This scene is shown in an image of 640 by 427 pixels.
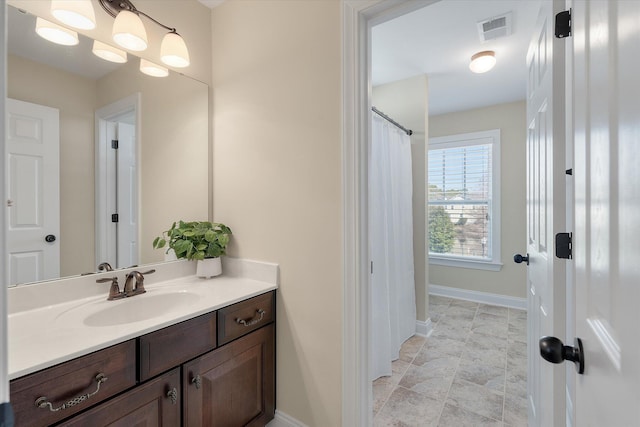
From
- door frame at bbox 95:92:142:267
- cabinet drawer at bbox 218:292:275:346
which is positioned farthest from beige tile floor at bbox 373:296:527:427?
door frame at bbox 95:92:142:267

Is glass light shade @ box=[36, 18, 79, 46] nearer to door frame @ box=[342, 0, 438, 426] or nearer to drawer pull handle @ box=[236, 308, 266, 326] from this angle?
door frame @ box=[342, 0, 438, 426]

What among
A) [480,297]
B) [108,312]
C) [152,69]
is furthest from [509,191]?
[108,312]

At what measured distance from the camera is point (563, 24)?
843 millimetres

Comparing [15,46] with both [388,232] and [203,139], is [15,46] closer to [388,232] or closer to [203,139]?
[203,139]

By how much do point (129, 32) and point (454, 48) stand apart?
223 centimetres

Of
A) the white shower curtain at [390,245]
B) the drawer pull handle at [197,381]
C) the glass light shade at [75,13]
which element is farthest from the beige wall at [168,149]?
the white shower curtain at [390,245]

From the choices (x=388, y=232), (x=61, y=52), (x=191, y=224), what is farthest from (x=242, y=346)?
(x=61, y=52)

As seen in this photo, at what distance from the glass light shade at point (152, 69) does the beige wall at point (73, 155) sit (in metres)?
0.28

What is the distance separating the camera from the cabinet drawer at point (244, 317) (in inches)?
52.3

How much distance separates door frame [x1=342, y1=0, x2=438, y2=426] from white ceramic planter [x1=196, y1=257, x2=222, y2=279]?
842 mm

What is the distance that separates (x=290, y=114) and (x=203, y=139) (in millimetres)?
678

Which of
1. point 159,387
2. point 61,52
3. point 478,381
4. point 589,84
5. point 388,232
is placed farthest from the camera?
point 388,232

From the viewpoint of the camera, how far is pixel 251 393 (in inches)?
57.9

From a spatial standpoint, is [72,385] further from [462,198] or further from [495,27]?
[462,198]
